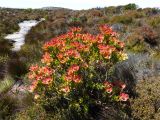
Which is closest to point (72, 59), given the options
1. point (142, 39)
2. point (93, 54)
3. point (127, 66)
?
point (93, 54)

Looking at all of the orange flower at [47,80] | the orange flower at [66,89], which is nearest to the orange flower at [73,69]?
the orange flower at [66,89]

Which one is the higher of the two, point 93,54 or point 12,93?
point 93,54

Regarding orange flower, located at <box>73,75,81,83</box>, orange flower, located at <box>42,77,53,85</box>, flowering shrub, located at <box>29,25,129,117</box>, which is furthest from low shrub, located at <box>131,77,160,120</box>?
orange flower, located at <box>42,77,53,85</box>

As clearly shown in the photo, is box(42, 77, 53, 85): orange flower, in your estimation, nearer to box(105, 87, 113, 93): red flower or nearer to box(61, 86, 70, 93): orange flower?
box(61, 86, 70, 93): orange flower

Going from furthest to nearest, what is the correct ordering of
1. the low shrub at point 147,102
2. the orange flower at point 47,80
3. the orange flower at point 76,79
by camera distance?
the low shrub at point 147,102
the orange flower at point 47,80
the orange flower at point 76,79

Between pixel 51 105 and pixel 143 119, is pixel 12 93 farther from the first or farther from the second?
pixel 143 119

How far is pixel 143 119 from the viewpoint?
6992mm

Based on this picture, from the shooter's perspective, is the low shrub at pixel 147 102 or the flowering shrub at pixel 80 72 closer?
the flowering shrub at pixel 80 72

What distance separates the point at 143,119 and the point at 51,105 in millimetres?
1748

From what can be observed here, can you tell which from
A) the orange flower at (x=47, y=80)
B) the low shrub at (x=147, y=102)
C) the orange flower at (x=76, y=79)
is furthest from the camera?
the low shrub at (x=147, y=102)

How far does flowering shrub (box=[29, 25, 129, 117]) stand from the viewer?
694 cm

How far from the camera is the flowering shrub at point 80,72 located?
22.8ft

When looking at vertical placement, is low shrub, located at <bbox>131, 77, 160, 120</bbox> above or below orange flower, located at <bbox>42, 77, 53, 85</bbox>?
below

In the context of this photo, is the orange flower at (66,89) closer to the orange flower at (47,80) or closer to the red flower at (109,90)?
the orange flower at (47,80)
